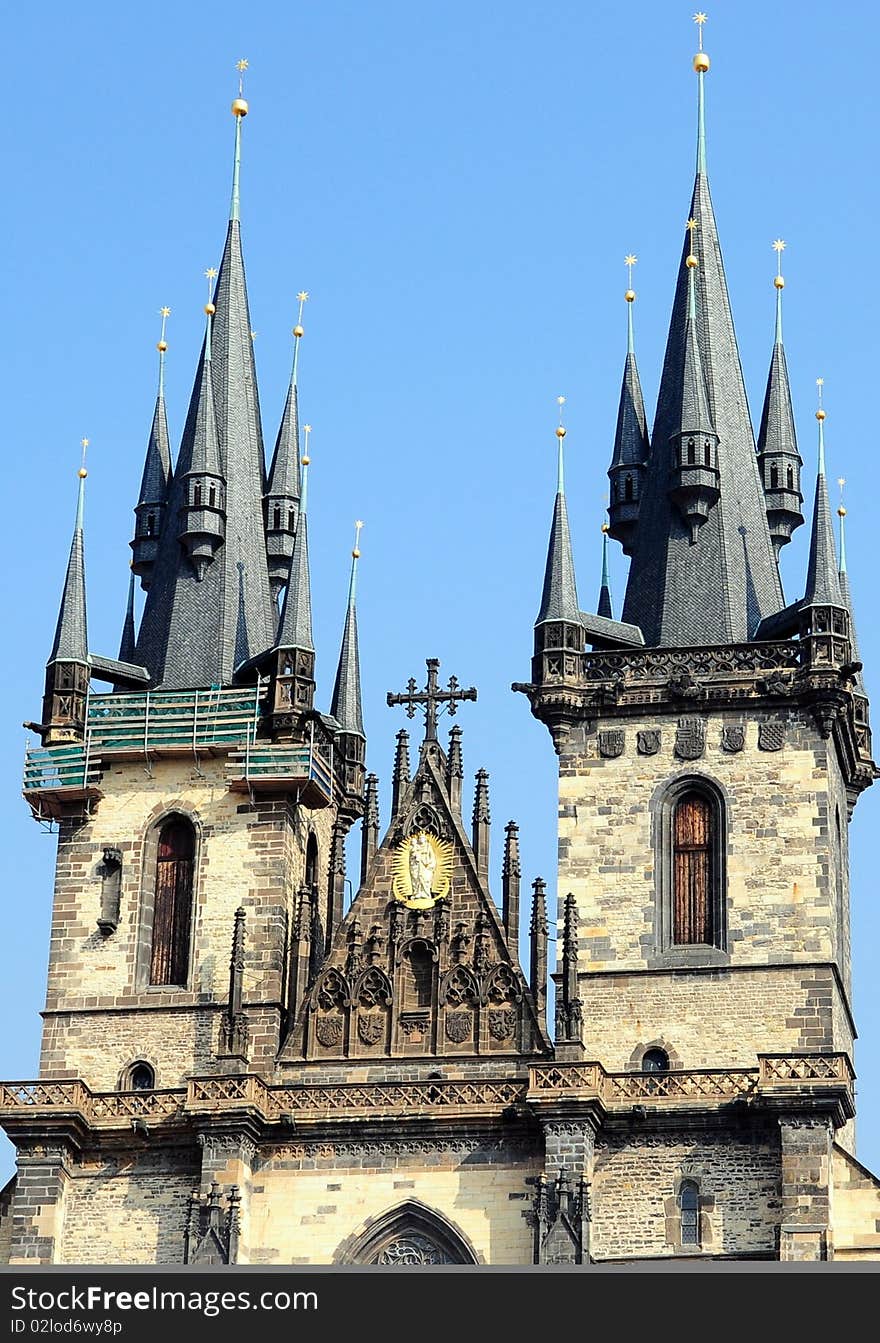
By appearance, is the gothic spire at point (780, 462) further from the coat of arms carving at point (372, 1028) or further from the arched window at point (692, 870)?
the coat of arms carving at point (372, 1028)

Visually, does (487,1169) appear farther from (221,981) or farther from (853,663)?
(853,663)

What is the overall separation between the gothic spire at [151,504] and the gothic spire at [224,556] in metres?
0.23

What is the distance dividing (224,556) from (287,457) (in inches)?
96.0

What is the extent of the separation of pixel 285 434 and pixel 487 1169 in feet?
45.2

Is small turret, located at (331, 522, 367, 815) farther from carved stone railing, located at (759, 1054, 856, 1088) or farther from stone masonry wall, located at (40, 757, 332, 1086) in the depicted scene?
carved stone railing, located at (759, 1054, 856, 1088)

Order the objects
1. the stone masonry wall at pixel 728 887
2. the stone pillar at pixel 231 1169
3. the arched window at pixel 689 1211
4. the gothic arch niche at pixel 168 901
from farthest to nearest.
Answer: the gothic arch niche at pixel 168 901
the stone masonry wall at pixel 728 887
the stone pillar at pixel 231 1169
the arched window at pixel 689 1211

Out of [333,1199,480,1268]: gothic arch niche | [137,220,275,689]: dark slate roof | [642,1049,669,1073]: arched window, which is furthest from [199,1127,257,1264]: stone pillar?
[137,220,275,689]: dark slate roof

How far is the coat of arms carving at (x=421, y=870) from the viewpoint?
131 feet

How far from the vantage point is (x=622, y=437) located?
4447 cm

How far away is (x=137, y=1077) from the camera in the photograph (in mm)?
40031

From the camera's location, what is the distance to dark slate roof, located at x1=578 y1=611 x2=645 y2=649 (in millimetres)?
41688

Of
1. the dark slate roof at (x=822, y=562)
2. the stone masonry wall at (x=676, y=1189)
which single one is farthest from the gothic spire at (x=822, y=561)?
the stone masonry wall at (x=676, y=1189)

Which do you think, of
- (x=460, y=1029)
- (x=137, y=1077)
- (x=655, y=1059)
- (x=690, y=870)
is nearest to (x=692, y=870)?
(x=690, y=870)
